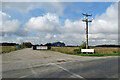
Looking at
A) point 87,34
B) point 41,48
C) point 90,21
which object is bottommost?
point 41,48

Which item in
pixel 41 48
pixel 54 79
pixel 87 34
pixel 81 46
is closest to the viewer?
pixel 54 79

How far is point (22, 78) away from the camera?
6.47m

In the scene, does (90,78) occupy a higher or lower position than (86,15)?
lower

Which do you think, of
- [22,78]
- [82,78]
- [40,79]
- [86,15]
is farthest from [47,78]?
[86,15]

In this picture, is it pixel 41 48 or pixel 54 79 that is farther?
pixel 41 48

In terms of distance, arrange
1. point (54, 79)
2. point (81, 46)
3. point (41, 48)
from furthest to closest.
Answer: point (41, 48) < point (81, 46) < point (54, 79)

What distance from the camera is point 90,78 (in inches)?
253

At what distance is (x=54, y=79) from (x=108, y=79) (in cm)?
298

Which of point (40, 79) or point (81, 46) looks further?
point (81, 46)

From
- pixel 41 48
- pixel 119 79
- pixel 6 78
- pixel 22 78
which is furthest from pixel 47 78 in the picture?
pixel 41 48

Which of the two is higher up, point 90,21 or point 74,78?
point 90,21

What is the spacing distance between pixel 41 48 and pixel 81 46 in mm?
23926

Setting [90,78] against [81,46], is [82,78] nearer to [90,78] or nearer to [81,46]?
[90,78]

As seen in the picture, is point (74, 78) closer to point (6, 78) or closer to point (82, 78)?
point (82, 78)
